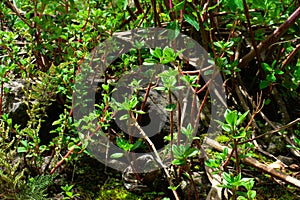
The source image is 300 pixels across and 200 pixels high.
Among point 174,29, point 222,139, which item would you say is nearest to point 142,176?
point 222,139

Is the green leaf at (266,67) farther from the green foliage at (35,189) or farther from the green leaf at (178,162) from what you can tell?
the green foliage at (35,189)

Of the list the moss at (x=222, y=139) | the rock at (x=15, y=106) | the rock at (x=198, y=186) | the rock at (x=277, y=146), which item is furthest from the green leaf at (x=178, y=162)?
the rock at (x=15, y=106)

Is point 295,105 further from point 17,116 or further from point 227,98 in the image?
point 17,116

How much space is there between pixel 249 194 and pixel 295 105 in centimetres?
106

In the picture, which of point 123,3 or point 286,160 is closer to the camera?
point 123,3

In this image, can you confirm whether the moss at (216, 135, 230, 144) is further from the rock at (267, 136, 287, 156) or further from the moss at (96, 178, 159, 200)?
the moss at (96, 178, 159, 200)

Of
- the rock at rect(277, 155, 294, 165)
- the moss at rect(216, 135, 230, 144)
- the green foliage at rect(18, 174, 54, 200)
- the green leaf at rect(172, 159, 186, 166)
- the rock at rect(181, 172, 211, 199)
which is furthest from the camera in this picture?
the moss at rect(216, 135, 230, 144)

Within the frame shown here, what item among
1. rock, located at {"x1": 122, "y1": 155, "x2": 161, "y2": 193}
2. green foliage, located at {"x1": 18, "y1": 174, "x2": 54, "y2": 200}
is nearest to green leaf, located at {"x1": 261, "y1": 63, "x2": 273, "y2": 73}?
rock, located at {"x1": 122, "y1": 155, "x2": 161, "y2": 193}

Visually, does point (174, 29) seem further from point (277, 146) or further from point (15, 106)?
point (15, 106)

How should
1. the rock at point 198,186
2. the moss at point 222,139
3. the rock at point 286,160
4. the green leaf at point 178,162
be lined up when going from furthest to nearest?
1. the moss at point 222,139
2. the rock at point 286,160
3. the rock at point 198,186
4. the green leaf at point 178,162

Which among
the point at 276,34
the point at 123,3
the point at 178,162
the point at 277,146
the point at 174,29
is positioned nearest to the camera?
the point at 178,162

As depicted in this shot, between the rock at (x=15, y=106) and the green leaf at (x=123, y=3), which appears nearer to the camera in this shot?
the green leaf at (x=123, y=3)

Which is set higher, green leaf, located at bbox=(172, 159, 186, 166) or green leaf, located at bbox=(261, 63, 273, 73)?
green leaf, located at bbox=(261, 63, 273, 73)

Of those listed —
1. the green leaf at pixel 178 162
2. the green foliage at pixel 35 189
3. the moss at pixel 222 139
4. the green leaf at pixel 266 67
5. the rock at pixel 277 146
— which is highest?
the green leaf at pixel 266 67
